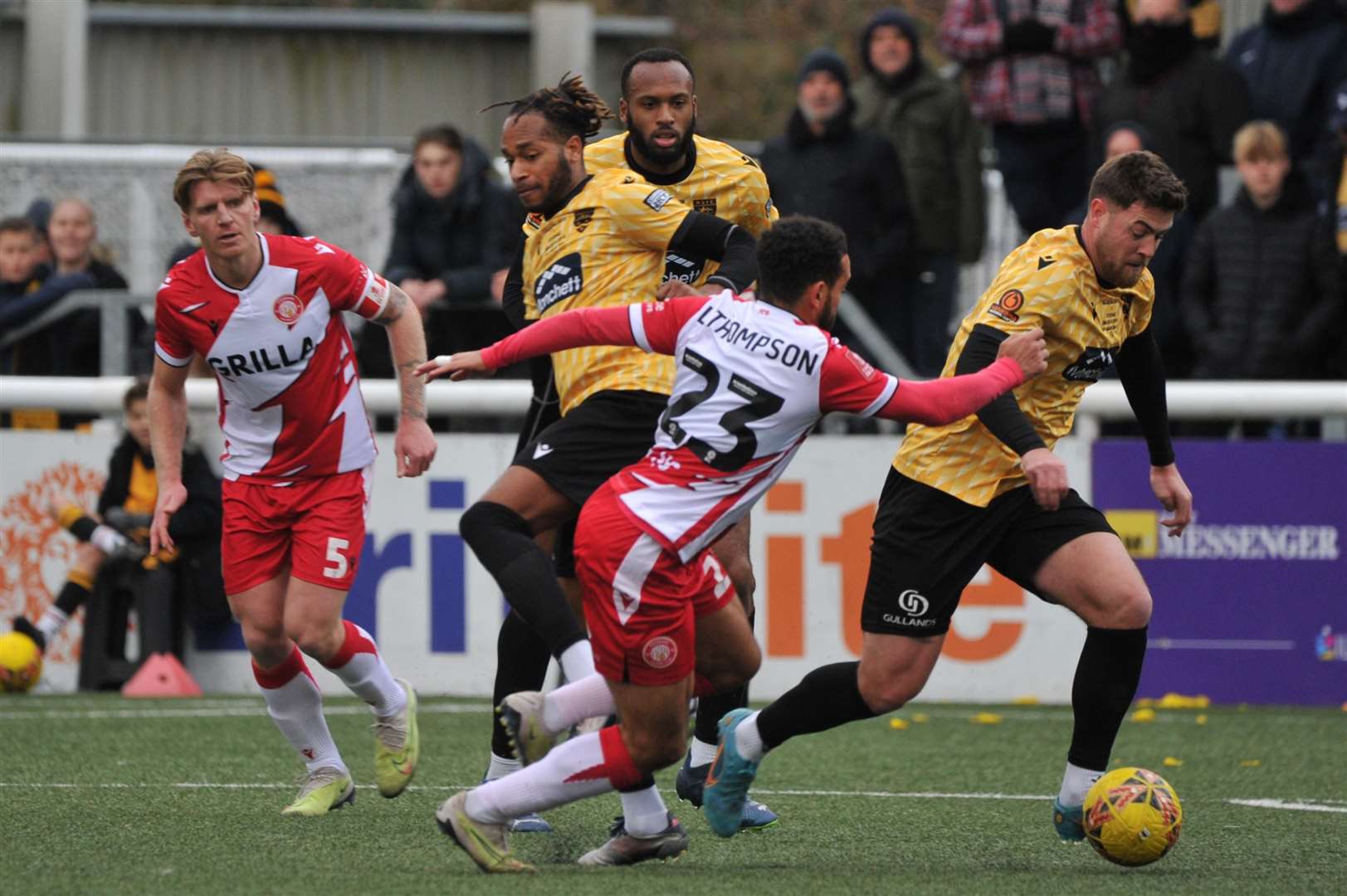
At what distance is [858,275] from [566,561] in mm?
4618

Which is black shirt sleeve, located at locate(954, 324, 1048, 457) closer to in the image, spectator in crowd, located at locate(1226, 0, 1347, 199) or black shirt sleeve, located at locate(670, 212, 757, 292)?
black shirt sleeve, located at locate(670, 212, 757, 292)

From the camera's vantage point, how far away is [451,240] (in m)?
11.1

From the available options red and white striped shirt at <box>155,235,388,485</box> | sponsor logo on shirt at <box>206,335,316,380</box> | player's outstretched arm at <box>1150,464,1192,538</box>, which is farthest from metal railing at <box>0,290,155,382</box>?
player's outstretched arm at <box>1150,464,1192,538</box>

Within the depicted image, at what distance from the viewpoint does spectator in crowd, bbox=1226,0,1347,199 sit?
1134 centimetres

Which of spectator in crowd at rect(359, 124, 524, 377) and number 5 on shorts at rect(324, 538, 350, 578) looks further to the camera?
spectator in crowd at rect(359, 124, 524, 377)

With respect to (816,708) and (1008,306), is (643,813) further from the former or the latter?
(1008,306)

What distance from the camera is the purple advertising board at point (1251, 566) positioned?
10.1m

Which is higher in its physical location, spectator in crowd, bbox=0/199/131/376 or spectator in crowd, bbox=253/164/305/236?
spectator in crowd, bbox=253/164/305/236

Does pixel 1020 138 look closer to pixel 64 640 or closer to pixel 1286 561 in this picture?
pixel 1286 561

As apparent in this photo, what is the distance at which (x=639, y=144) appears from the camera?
22.6 feet

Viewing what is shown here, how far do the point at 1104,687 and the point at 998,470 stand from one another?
672mm

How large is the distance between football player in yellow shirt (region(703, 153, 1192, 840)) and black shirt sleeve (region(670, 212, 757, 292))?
67 centimetres

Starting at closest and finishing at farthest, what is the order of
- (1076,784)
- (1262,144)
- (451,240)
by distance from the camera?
(1076,784), (1262,144), (451,240)

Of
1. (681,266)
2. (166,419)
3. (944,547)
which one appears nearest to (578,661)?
(944,547)
